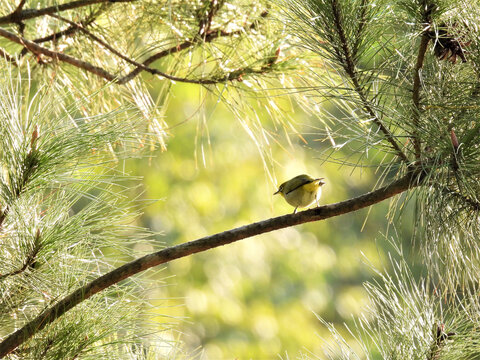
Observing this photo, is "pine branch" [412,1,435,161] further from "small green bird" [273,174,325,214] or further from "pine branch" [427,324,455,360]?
"small green bird" [273,174,325,214]

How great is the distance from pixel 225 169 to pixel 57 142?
2.55 m

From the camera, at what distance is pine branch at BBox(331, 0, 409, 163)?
0.73m

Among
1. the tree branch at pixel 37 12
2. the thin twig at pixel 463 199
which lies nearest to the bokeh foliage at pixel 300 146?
the thin twig at pixel 463 199

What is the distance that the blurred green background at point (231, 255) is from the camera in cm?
302

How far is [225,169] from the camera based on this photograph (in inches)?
129

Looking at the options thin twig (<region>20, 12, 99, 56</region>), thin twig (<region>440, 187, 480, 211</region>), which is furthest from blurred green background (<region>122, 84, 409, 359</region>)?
thin twig (<region>440, 187, 480, 211</region>)

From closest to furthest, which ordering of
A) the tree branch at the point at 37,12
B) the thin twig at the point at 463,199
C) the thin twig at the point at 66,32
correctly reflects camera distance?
1. the thin twig at the point at 463,199
2. the tree branch at the point at 37,12
3. the thin twig at the point at 66,32

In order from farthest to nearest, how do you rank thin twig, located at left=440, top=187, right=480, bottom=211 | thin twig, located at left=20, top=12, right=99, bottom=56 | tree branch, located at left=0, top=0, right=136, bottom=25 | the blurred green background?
the blurred green background < thin twig, located at left=20, top=12, right=99, bottom=56 < tree branch, located at left=0, top=0, right=136, bottom=25 < thin twig, located at left=440, top=187, right=480, bottom=211

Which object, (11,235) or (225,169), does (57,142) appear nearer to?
(11,235)

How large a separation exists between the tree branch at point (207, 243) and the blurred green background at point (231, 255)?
214cm

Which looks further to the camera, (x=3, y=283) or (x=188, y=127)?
(x=188, y=127)

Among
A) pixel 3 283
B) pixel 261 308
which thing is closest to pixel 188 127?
pixel 261 308

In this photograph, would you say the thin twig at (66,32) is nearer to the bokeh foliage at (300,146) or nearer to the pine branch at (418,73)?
the bokeh foliage at (300,146)

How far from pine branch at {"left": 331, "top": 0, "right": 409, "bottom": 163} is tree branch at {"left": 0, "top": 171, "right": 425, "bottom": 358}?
Answer: 0.04 m
